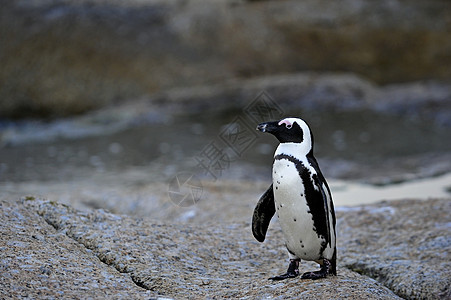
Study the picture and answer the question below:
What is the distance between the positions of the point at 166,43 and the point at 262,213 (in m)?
9.17

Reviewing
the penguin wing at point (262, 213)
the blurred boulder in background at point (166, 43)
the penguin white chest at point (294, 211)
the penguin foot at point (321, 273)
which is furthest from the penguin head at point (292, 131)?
the blurred boulder in background at point (166, 43)

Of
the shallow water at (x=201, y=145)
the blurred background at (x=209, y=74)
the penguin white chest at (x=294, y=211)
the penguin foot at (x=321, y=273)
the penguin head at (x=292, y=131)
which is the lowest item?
the penguin foot at (x=321, y=273)

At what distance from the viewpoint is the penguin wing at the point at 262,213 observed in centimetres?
300

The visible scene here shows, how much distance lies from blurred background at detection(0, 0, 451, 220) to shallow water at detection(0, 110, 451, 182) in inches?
1.3

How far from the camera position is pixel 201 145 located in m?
8.95

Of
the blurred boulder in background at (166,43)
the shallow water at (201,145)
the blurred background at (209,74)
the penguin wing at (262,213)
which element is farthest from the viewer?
the blurred boulder in background at (166,43)

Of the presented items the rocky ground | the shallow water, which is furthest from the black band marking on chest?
the shallow water

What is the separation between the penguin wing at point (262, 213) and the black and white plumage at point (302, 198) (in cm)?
13

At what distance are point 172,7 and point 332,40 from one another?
10.3ft

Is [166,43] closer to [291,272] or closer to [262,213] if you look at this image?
[262,213]

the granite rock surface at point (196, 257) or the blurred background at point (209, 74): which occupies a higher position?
the blurred background at point (209, 74)

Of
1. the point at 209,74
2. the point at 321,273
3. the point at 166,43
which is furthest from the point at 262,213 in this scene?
the point at 166,43

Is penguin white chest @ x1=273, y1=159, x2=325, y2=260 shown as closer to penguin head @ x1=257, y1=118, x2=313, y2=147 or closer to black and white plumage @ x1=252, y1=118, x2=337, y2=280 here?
black and white plumage @ x1=252, y1=118, x2=337, y2=280

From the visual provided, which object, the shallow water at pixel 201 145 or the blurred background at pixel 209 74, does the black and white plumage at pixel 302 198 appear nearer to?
the shallow water at pixel 201 145
